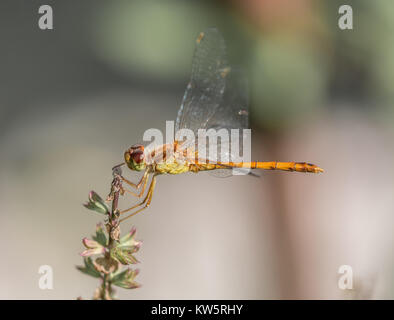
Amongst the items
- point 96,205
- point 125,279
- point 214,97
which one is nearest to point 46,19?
point 214,97

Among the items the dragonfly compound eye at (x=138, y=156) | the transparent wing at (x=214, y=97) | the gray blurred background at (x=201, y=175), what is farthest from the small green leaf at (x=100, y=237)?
the gray blurred background at (x=201, y=175)

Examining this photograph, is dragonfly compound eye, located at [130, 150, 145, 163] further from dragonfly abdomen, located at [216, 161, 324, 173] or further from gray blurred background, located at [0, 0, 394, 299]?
gray blurred background, located at [0, 0, 394, 299]

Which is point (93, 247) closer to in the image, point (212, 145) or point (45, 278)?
point (212, 145)

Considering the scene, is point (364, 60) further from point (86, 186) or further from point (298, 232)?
point (86, 186)

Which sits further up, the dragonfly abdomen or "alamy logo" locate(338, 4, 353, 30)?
"alamy logo" locate(338, 4, 353, 30)

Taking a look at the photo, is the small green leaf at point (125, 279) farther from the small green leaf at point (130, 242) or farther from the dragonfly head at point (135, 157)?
the dragonfly head at point (135, 157)

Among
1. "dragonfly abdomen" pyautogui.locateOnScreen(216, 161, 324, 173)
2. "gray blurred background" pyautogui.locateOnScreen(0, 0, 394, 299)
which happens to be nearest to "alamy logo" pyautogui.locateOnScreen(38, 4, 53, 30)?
"gray blurred background" pyautogui.locateOnScreen(0, 0, 394, 299)

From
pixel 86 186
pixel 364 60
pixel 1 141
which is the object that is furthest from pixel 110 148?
pixel 364 60
